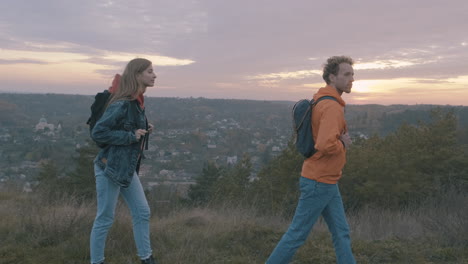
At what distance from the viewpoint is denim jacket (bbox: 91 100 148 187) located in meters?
2.81

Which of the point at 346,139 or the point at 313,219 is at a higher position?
the point at 346,139

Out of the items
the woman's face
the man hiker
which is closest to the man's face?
the man hiker

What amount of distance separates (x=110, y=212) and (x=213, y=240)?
1.36 meters

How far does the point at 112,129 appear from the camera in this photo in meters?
2.87

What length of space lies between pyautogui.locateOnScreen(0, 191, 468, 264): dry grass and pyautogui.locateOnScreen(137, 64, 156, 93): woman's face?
5.04 ft

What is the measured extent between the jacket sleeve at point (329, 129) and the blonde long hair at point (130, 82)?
1.39 m

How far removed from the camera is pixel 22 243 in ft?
12.3

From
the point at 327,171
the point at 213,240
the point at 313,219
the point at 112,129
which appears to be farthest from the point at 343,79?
the point at 213,240

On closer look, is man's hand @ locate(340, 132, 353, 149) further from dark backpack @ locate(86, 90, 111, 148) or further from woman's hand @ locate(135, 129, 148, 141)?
dark backpack @ locate(86, 90, 111, 148)

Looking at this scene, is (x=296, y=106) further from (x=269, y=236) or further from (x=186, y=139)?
(x=186, y=139)

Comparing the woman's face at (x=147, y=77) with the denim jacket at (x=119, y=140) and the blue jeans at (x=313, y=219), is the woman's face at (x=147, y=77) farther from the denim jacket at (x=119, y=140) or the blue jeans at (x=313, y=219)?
the blue jeans at (x=313, y=219)

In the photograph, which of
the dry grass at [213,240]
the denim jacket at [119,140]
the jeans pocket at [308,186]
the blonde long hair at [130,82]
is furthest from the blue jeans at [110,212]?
the jeans pocket at [308,186]

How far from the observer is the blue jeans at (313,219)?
265 centimetres

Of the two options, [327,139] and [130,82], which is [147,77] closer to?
[130,82]
